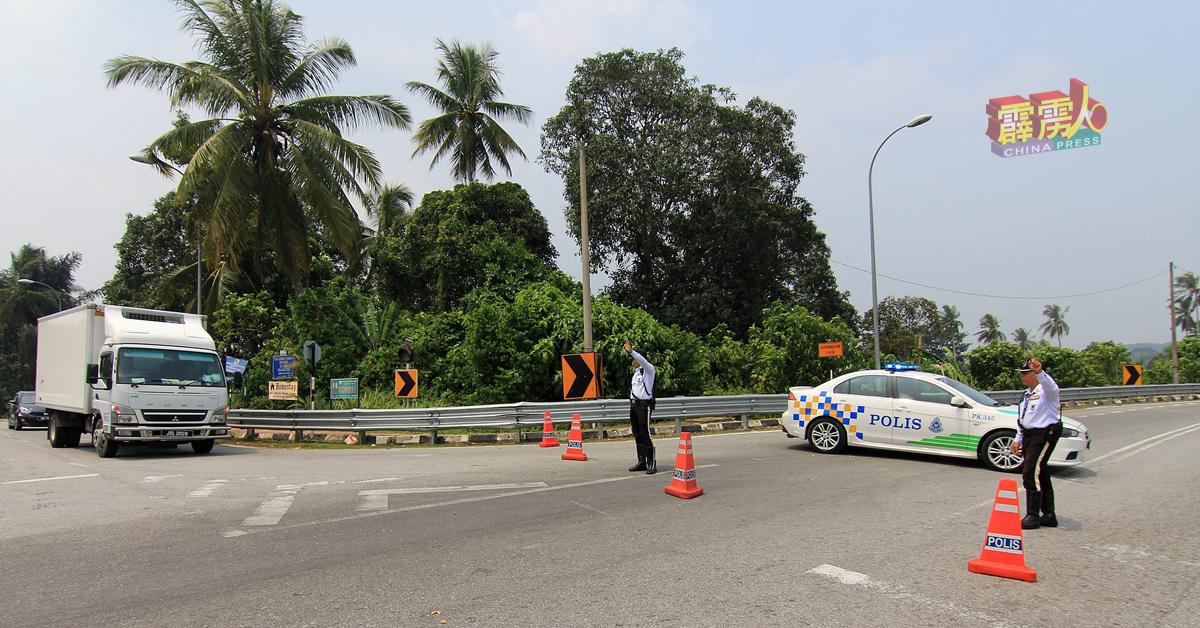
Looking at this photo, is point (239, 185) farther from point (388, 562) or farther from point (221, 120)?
point (388, 562)

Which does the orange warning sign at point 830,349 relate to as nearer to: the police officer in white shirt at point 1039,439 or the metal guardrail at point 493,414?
the metal guardrail at point 493,414

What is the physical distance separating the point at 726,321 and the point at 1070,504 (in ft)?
73.9

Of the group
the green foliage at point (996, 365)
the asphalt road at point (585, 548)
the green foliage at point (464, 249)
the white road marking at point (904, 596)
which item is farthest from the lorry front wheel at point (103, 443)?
the green foliage at point (996, 365)

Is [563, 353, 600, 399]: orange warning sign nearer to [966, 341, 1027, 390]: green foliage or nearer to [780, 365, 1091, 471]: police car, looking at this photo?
[780, 365, 1091, 471]: police car

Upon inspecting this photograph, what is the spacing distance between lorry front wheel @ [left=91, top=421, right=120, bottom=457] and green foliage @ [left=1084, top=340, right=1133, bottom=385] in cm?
4101

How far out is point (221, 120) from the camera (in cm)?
2148

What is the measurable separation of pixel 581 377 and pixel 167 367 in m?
8.43

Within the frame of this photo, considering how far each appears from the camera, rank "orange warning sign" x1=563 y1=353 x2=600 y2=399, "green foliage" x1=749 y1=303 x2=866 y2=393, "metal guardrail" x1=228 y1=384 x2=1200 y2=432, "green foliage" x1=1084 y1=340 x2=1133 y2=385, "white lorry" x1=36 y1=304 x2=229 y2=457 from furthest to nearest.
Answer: "green foliage" x1=1084 y1=340 x2=1133 y2=385 < "green foliage" x1=749 y1=303 x2=866 y2=393 < "orange warning sign" x1=563 y1=353 x2=600 y2=399 < "metal guardrail" x1=228 y1=384 x2=1200 y2=432 < "white lorry" x1=36 y1=304 x2=229 y2=457

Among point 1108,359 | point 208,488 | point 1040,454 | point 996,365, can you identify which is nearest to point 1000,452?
point 1040,454

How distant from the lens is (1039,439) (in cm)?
686

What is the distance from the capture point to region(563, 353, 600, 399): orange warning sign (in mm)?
15828

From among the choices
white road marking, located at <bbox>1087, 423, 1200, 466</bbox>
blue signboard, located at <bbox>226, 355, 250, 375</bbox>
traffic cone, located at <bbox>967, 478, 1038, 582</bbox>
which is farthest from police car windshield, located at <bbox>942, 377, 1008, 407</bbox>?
blue signboard, located at <bbox>226, 355, 250, 375</bbox>

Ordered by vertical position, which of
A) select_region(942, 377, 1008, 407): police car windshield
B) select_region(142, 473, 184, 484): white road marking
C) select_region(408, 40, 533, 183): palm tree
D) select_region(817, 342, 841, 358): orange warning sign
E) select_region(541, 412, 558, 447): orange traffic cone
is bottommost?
select_region(142, 473, 184, 484): white road marking

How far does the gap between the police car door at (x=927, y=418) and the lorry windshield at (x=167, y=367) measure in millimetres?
13074
